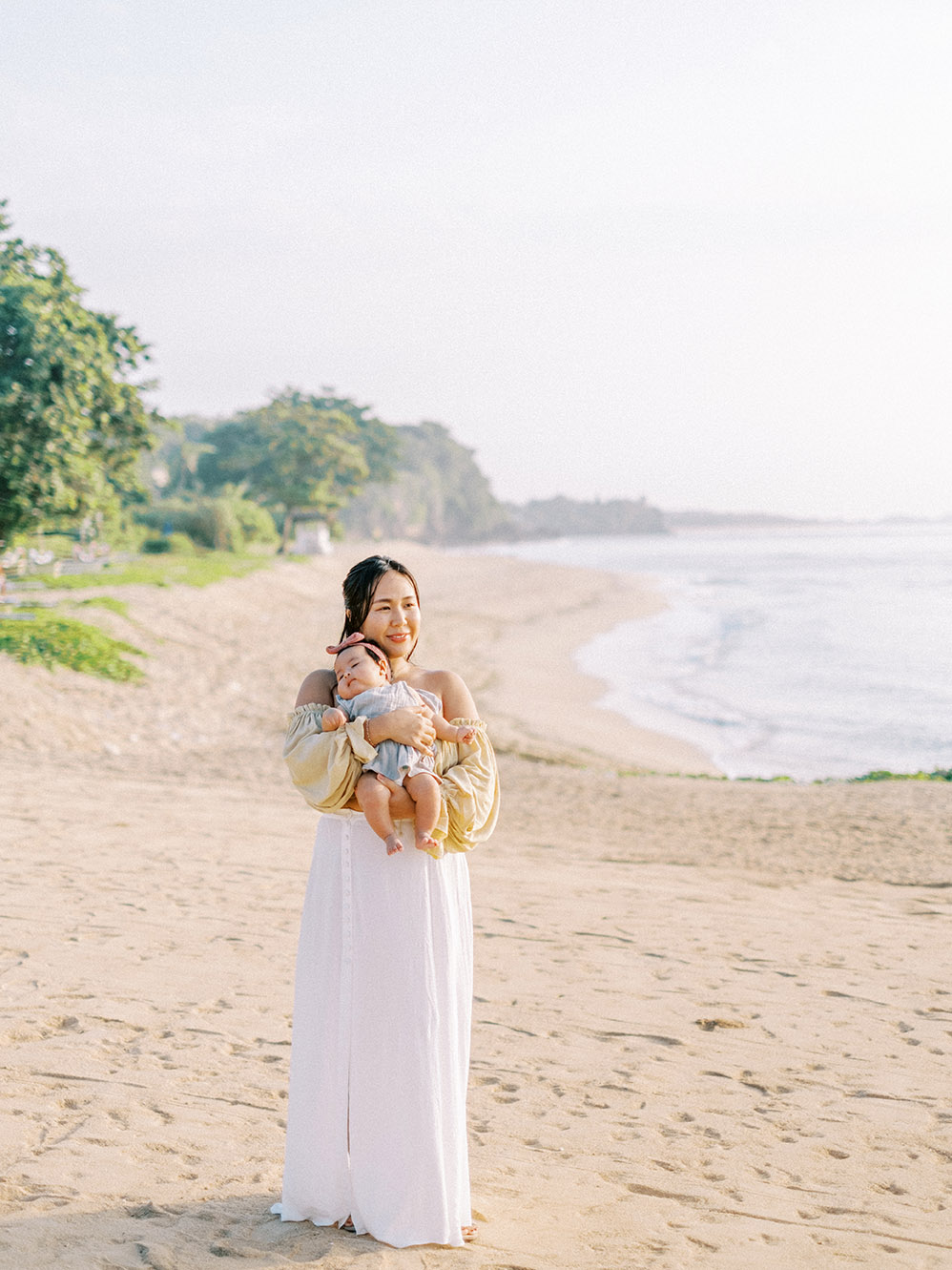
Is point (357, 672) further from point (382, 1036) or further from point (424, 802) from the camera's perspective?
point (382, 1036)

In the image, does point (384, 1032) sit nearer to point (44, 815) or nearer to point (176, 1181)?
point (176, 1181)

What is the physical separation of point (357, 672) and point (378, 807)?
38 cm

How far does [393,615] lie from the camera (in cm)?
304

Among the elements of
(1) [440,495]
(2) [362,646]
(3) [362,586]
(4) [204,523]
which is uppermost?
(1) [440,495]

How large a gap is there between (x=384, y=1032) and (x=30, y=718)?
10836mm

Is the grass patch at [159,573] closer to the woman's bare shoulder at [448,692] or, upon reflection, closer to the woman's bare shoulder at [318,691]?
the woman's bare shoulder at [318,691]

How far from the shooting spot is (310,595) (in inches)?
1313

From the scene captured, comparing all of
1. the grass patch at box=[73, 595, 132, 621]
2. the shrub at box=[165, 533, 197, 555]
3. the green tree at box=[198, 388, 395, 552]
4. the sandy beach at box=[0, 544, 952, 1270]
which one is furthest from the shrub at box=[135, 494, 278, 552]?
the sandy beach at box=[0, 544, 952, 1270]

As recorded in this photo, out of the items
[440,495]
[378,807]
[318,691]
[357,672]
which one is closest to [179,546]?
[318,691]

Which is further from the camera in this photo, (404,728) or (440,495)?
(440,495)

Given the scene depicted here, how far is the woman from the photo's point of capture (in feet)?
9.74

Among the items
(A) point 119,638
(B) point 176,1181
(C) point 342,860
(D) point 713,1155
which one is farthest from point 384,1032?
(A) point 119,638

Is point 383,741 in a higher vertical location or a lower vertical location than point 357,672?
lower

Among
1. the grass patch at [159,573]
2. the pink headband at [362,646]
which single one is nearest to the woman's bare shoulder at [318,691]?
the pink headband at [362,646]
